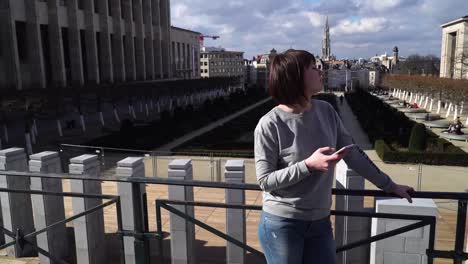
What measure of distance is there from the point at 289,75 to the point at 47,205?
673 cm

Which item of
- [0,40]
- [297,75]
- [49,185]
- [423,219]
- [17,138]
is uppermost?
[0,40]

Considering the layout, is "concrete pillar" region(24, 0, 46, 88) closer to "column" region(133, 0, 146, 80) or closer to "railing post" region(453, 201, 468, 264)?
"column" region(133, 0, 146, 80)

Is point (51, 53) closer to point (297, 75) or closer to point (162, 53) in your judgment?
point (162, 53)

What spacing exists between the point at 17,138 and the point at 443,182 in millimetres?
22496

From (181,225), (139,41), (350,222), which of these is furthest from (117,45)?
(350,222)

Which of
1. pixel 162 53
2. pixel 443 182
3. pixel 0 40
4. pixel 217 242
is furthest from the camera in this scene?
pixel 162 53

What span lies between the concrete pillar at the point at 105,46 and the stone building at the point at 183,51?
30.1 metres

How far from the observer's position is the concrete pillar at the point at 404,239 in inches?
201

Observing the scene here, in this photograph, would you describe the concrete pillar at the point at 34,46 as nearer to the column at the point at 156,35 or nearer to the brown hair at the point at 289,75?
the column at the point at 156,35

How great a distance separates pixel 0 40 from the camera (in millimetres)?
27656

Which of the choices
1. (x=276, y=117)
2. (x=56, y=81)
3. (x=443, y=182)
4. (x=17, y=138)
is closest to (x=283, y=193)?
(x=276, y=117)

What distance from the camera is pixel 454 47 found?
8062cm

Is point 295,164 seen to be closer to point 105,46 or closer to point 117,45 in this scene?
point 105,46

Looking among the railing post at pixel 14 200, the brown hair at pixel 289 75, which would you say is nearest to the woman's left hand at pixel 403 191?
the brown hair at pixel 289 75
